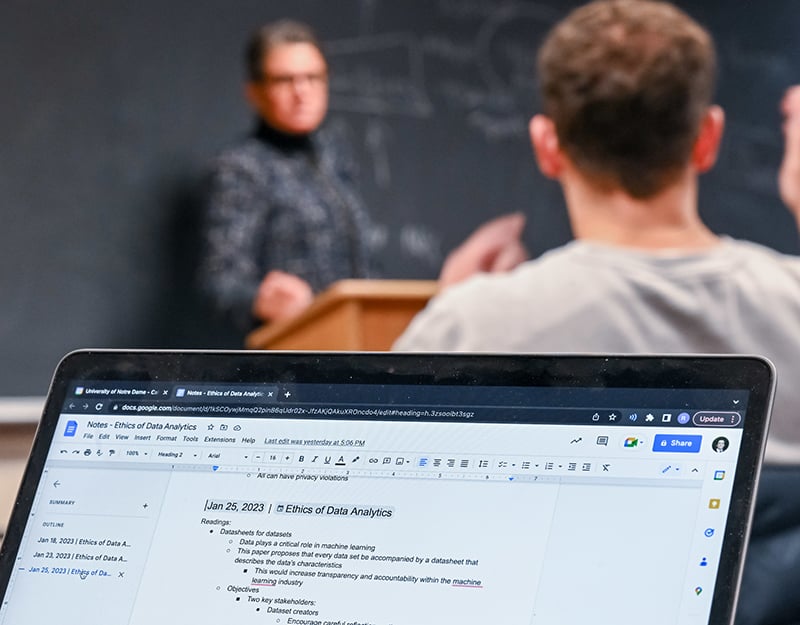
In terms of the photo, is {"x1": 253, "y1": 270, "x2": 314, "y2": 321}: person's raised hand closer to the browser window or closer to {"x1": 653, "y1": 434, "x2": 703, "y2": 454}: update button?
the browser window

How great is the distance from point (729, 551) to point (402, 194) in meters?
3.23

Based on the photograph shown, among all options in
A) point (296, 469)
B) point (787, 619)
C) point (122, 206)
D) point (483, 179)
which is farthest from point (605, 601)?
point (483, 179)

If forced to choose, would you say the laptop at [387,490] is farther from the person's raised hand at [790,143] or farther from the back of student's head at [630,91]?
the person's raised hand at [790,143]

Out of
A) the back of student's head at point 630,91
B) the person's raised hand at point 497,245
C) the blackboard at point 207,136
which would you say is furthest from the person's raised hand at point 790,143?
the back of student's head at point 630,91

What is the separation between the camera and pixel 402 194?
3779mm

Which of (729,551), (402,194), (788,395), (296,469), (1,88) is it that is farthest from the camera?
(402,194)

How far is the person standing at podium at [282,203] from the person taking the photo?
344 cm

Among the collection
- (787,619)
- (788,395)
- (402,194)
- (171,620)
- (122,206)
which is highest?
(402,194)

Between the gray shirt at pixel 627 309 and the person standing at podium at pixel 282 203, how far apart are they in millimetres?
1956

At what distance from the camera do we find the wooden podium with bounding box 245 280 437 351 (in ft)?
8.41

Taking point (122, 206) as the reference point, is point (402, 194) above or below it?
above

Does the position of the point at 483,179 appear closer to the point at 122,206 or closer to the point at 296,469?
the point at 122,206

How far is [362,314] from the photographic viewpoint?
2594mm

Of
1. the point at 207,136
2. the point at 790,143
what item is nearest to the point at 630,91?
the point at 207,136
